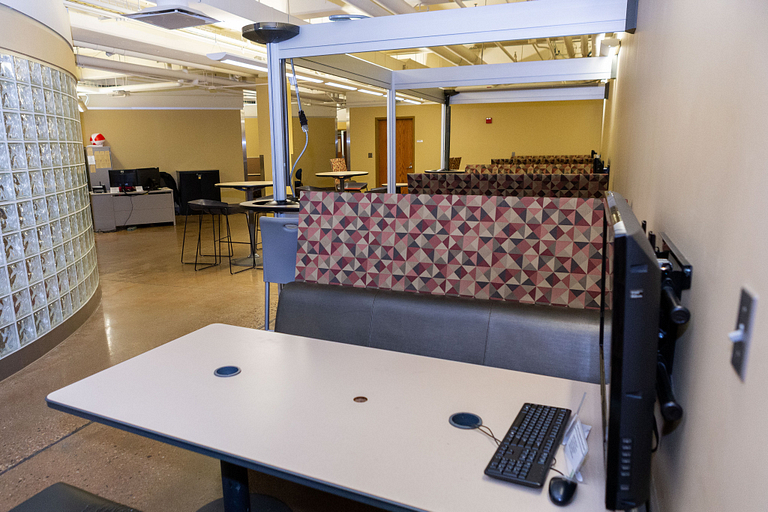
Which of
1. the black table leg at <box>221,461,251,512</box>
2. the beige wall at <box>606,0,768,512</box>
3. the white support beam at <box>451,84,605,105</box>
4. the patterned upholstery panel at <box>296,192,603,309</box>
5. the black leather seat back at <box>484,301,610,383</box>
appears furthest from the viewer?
the white support beam at <box>451,84,605,105</box>

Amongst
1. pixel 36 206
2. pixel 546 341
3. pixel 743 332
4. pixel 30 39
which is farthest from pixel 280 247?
pixel 743 332

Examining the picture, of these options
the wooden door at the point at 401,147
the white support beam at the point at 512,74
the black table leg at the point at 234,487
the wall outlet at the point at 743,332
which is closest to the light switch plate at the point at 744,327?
the wall outlet at the point at 743,332

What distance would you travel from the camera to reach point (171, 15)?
11.6 feet

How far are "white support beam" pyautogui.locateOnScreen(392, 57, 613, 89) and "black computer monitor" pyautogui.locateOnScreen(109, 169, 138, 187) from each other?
280 inches

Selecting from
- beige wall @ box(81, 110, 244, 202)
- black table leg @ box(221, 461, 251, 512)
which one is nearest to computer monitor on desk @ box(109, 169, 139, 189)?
beige wall @ box(81, 110, 244, 202)

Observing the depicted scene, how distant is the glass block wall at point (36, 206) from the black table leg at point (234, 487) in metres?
2.54

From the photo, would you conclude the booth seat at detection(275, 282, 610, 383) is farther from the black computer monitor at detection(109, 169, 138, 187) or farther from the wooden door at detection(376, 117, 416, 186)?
the wooden door at detection(376, 117, 416, 186)

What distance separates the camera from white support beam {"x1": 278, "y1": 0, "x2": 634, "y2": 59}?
245cm

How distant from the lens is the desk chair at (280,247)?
3.12 m

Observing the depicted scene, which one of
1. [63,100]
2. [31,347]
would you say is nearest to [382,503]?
[31,347]

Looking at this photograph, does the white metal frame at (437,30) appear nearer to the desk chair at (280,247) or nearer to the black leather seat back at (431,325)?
the desk chair at (280,247)

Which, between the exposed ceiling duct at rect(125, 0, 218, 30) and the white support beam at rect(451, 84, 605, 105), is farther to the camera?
the white support beam at rect(451, 84, 605, 105)

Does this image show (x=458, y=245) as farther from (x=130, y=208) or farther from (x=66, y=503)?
(x=130, y=208)

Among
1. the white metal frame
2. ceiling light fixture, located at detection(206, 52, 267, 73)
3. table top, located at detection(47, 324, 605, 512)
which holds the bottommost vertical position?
table top, located at detection(47, 324, 605, 512)
